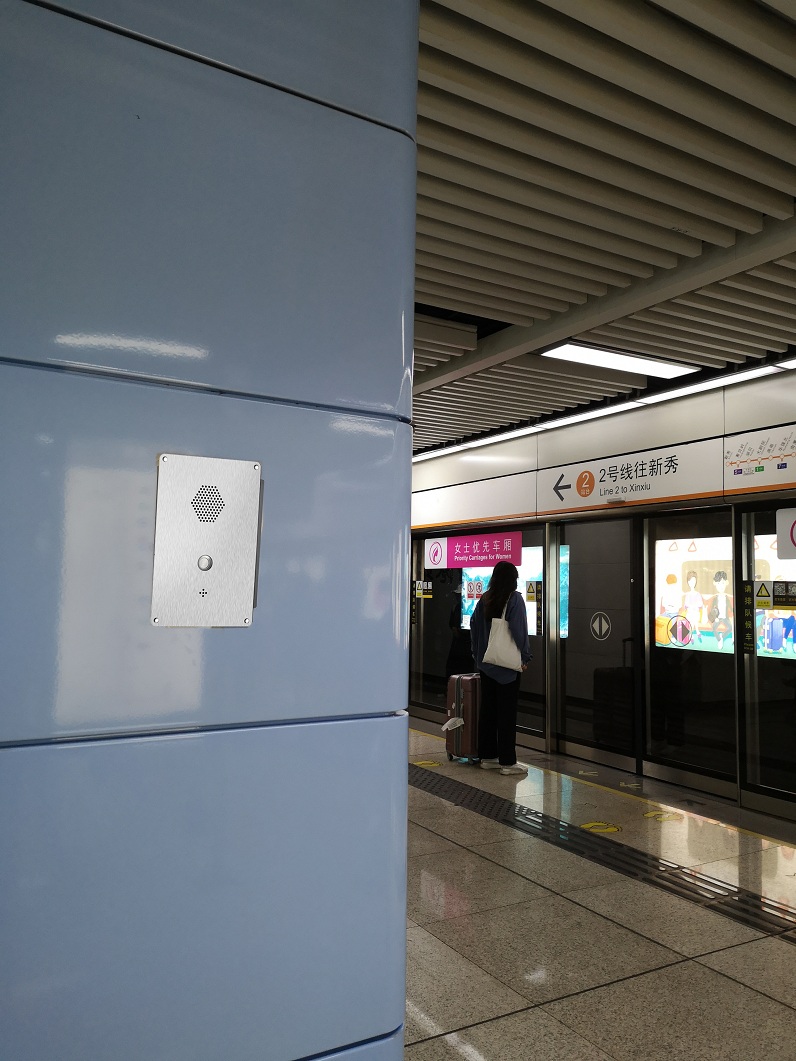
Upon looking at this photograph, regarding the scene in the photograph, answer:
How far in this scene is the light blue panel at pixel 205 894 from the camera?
1.29 metres

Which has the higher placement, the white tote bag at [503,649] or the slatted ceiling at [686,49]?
the slatted ceiling at [686,49]

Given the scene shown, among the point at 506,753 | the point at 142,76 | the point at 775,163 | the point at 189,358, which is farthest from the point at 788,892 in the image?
the point at 142,76

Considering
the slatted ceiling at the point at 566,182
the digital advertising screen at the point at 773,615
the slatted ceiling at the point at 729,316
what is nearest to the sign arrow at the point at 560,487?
the digital advertising screen at the point at 773,615

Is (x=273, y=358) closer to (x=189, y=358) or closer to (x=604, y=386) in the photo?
(x=189, y=358)

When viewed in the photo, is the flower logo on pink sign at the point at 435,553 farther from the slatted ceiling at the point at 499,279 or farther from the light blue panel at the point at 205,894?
the light blue panel at the point at 205,894

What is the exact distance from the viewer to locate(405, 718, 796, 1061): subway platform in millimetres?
3180

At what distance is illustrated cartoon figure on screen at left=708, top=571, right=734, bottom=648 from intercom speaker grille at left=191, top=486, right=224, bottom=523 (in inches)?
254

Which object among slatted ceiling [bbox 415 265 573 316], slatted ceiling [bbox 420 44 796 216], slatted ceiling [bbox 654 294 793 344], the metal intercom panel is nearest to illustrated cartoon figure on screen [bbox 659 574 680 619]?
slatted ceiling [bbox 654 294 793 344]

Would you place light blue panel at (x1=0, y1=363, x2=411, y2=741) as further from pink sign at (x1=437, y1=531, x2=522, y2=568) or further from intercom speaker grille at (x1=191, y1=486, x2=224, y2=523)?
pink sign at (x1=437, y1=531, x2=522, y2=568)

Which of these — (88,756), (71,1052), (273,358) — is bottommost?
(71,1052)

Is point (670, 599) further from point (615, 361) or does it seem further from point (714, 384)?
point (615, 361)

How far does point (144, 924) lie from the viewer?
4.46 feet

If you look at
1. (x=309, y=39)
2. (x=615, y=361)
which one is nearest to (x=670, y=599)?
(x=615, y=361)

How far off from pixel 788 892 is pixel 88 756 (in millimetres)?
4697
